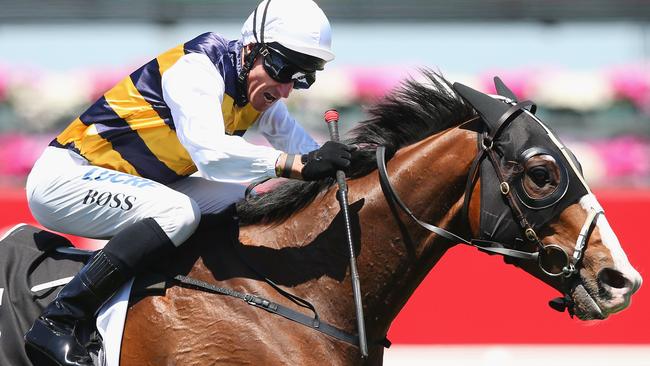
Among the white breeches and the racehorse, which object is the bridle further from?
the white breeches

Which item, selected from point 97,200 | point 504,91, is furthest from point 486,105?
point 97,200

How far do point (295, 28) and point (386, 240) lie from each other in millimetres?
835

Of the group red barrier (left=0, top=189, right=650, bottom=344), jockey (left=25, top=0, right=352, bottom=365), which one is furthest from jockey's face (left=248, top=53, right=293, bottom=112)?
red barrier (left=0, top=189, right=650, bottom=344)

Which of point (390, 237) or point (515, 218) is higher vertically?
point (515, 218)

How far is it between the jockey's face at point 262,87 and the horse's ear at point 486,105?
674mm

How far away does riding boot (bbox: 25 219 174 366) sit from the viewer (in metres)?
3.57

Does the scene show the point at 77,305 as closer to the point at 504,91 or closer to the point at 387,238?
the point at 387,238

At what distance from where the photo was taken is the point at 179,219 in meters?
3.64

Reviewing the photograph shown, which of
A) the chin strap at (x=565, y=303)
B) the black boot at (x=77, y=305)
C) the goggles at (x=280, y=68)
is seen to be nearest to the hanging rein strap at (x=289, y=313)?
the black boot at (x=77, y=305)

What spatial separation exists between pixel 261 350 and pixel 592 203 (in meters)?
1.22

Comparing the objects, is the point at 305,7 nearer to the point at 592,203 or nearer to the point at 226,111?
the point at 226,111

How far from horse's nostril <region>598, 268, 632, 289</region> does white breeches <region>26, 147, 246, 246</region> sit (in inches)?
55.7

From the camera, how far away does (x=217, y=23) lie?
10711 mm

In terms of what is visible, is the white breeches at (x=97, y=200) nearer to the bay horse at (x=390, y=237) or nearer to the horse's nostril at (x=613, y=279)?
the bay horse at (x=390, y=237)
